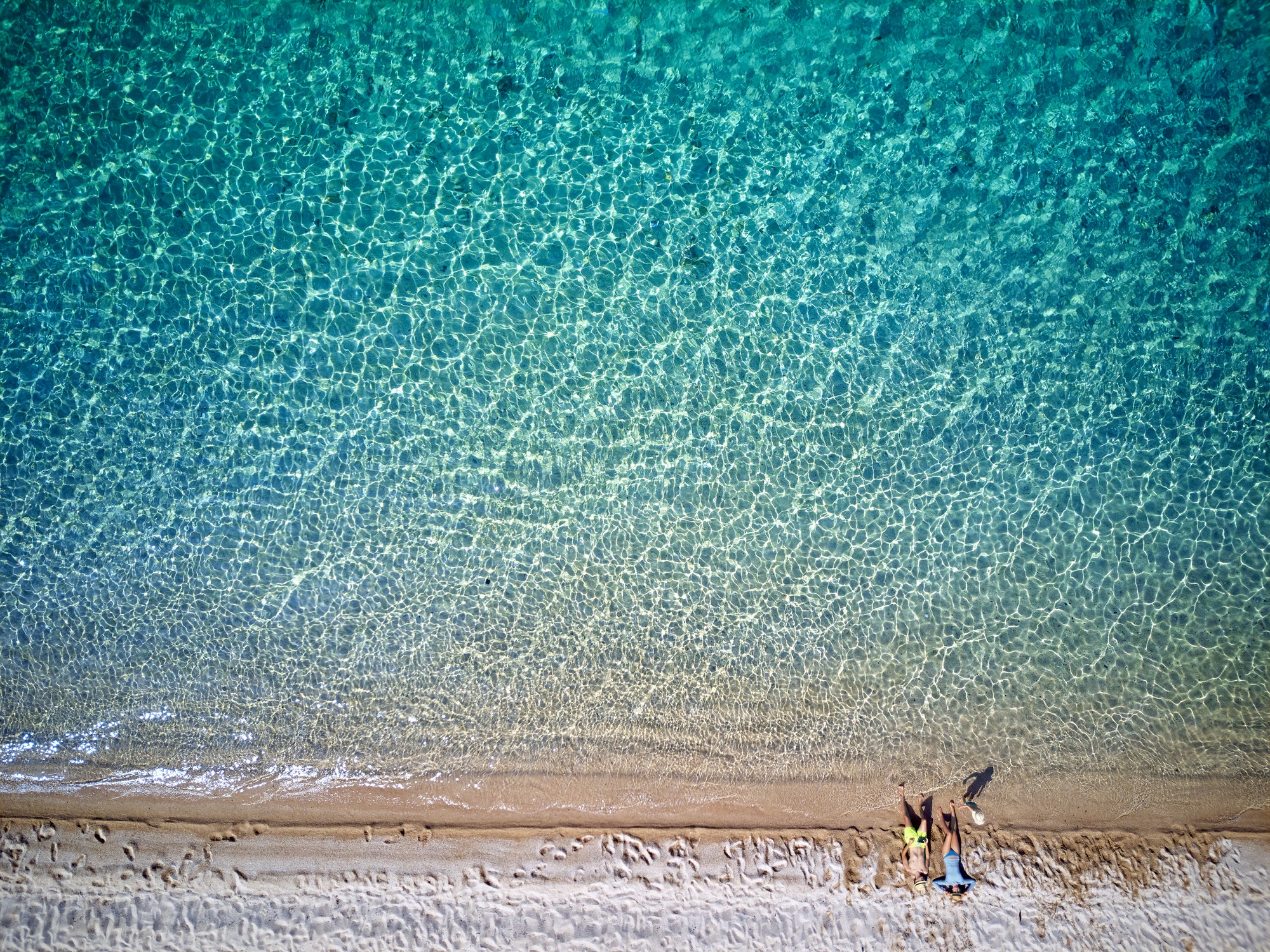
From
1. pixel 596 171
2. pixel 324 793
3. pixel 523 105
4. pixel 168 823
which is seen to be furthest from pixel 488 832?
pixel 523 105

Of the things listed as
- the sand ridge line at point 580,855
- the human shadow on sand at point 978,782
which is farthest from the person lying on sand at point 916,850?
the human shadow on sand at point 978,782

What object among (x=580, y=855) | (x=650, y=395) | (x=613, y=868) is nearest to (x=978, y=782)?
(x=613, y=868)

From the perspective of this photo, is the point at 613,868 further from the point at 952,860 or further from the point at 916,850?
the point at 952,860

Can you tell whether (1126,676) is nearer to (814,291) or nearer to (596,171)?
(814,291)

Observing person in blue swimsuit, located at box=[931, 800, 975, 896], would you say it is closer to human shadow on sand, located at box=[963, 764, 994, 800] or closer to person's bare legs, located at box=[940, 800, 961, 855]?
person's bare legs, located at box=[940, 800, 961, 855]

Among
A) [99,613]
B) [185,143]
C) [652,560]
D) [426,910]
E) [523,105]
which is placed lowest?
[426,910]

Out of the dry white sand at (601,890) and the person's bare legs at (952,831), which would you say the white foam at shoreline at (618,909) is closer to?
the dry white sand at (601,890)

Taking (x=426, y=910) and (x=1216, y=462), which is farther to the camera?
(x=1216, y=462)
